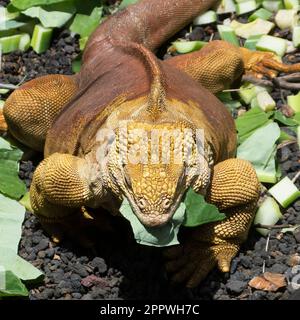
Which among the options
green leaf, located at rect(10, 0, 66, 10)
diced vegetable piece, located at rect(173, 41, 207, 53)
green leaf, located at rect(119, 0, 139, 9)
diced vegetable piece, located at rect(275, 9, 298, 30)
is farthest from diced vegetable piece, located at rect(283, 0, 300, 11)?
green leaf, located at rect(10, 0, 66, 10)

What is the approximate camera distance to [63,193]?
7.23 metres

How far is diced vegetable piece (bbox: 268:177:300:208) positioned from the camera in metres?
7.84

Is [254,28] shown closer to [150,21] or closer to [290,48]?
[290,48]

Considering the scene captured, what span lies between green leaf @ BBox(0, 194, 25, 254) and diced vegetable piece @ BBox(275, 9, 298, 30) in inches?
130

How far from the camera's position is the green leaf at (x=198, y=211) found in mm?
6555

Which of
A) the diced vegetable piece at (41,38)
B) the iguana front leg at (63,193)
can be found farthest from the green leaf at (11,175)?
the diced vegetable piece at (41,38)

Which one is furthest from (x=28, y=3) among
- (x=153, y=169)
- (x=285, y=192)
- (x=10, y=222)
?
(x=153, y=169)

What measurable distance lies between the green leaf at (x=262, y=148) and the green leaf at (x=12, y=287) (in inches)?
84.5

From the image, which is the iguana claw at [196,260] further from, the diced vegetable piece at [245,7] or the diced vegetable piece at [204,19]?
the diced vegetable piece at [245,7]

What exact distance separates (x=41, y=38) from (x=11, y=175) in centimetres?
179

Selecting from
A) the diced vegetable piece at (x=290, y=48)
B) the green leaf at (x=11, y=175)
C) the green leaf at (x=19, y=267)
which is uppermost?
the diced vegetable piece at (x=290, y=48)

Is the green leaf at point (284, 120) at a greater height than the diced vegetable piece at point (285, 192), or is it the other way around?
the green leaf at point (284, 120)

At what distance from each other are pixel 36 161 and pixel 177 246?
1711 mm

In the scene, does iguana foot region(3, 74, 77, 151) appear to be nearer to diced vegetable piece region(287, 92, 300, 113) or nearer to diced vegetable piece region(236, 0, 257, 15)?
diced vegetable piece region(287, 92, 300, 113)
